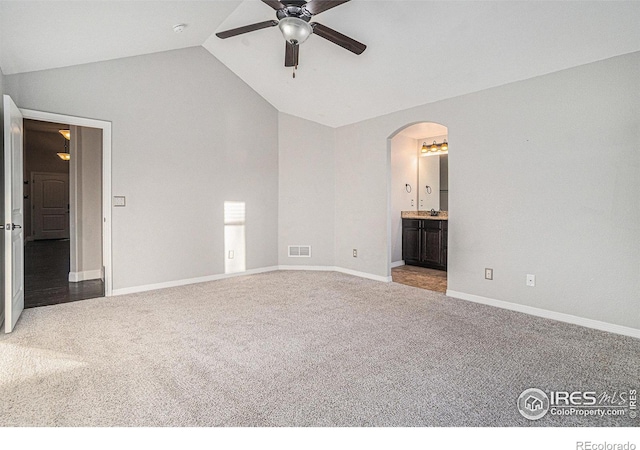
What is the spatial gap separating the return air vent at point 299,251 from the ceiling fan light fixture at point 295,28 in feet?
11.8

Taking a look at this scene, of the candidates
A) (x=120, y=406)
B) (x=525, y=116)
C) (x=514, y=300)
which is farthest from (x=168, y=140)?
(x=514, y=300)

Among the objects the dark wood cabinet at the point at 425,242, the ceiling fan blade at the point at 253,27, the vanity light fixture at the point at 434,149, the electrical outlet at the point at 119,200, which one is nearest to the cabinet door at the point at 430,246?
the dark wood cabinet at the point at 425,242

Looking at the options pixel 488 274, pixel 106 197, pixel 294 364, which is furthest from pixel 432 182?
pixel 106 197

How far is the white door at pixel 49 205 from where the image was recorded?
406 inches

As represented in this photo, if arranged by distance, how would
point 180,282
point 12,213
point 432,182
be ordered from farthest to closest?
point 432,182 → point 180,282 → point 12,213

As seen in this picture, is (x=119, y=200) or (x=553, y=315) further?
(x=119, y=200)

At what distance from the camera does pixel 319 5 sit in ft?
8.54

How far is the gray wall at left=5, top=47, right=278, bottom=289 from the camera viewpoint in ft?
13.2

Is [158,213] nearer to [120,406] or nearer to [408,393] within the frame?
[120,406]

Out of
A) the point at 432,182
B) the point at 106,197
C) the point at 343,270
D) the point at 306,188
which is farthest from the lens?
the point at 432,182

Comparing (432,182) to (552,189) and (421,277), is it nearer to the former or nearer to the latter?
(421,277)

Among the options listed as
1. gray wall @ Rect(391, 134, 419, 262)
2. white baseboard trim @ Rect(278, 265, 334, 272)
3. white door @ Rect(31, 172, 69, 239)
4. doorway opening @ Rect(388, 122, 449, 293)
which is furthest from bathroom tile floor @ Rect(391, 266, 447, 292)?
white door @ Rect(31, 172, 69, 239)

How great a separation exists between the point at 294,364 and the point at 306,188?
12.6 ft

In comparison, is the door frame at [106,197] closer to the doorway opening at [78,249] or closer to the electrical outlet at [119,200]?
the electrical outlet at [119,200]
